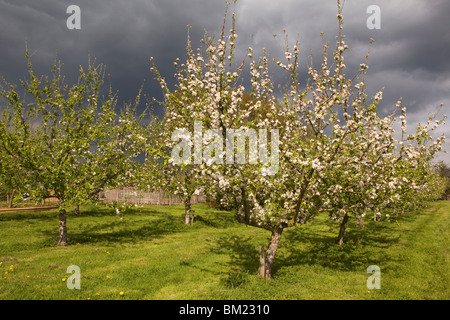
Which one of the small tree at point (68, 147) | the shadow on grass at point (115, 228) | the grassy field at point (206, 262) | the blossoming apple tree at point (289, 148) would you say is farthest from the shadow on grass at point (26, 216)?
the blossoming apple tree at point (289, 148)

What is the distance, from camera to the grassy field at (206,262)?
1005 centimetres

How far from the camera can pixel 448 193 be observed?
9800 centimetres

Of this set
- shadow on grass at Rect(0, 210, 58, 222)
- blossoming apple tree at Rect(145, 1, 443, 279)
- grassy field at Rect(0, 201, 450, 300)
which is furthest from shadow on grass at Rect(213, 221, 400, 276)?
shadow on grass at Rect(0, 210, 58, 222)

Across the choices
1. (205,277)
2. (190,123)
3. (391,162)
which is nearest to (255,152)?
(190,123)

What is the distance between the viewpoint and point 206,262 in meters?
13.8

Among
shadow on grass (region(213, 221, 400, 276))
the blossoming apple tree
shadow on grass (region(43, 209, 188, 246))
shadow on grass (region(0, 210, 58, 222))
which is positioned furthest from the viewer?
shadow on grass (region(0, 210, 58, 222))

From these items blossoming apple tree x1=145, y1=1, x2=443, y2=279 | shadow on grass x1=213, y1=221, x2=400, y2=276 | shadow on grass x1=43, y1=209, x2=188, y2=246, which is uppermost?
blossoming apple tree x1=145, y1=1, x2=443, y2=279

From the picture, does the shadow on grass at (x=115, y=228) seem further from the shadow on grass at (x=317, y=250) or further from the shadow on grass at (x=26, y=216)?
the shadow on grass at (x=317, y=250)

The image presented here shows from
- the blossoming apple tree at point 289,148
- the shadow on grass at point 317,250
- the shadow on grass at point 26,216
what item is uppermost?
the blossoming apple tree at point 289,148

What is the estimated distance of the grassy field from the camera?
10047mm

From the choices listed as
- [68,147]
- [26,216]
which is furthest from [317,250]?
[26,216]

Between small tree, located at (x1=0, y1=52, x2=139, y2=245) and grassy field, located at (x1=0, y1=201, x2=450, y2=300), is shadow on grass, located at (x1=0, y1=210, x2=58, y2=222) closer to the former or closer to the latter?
grassy field, located at (x1=0, y1=201, x2=450, y2=300)

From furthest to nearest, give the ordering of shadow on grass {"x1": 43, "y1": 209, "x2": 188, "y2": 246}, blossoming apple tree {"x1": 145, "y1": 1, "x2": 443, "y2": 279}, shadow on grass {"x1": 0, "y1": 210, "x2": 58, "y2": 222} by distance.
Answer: shadow on grass {"x1": 0, "y1": 210, "x2": 58, "y2": 222} → shadow on grass {"x1": 43, "y1": 209, "x2": 188, "y2": 246} → blossoming apple tree {"x1": 145, "y1": 1, "x2": 443, "y2": 279}

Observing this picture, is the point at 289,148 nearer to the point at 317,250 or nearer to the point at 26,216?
the point at 317,250
